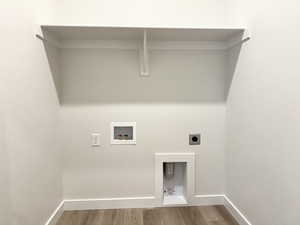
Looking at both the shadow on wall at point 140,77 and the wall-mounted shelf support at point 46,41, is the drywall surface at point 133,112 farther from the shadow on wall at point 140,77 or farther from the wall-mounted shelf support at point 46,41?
the wall-mounted shelf support at point 46,41

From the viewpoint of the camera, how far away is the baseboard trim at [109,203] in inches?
88.1

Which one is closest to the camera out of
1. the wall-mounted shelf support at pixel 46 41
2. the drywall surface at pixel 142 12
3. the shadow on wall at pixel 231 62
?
the wall-mounted shelf support at pixel 46 41

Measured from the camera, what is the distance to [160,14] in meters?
2.19

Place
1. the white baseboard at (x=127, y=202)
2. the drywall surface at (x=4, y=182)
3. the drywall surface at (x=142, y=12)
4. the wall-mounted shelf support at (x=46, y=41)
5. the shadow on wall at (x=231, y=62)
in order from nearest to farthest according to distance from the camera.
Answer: the drywall surface at (x=4, y=182) < the wall-mounted shelf support at (x=46, y=41) < the shadow on wall at (x=231, y=62) < the drywall surface at (x=142, y=12) < the white baseboard at (x=127, y=202)

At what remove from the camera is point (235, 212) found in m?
2.05

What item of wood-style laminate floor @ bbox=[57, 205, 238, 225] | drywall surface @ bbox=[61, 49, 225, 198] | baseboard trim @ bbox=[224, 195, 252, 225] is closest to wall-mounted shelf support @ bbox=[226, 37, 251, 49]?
drywall surface @ bbox=[61, 49, 225, 198]

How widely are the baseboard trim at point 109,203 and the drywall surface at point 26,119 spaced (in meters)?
0.28

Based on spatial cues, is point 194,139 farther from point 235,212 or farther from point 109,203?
point 109,203

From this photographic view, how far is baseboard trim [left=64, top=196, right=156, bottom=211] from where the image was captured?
224 centimetres

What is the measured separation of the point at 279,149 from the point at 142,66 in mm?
1354

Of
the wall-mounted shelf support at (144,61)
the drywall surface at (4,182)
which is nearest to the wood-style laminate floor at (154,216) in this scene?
the drywall surface at (4,182)

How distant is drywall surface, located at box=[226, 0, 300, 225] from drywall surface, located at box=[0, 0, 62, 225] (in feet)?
5.34

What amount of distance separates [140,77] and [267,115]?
3.88 feet

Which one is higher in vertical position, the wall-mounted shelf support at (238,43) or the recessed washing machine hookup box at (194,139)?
the wall-mounted shelf support at (238,43)
